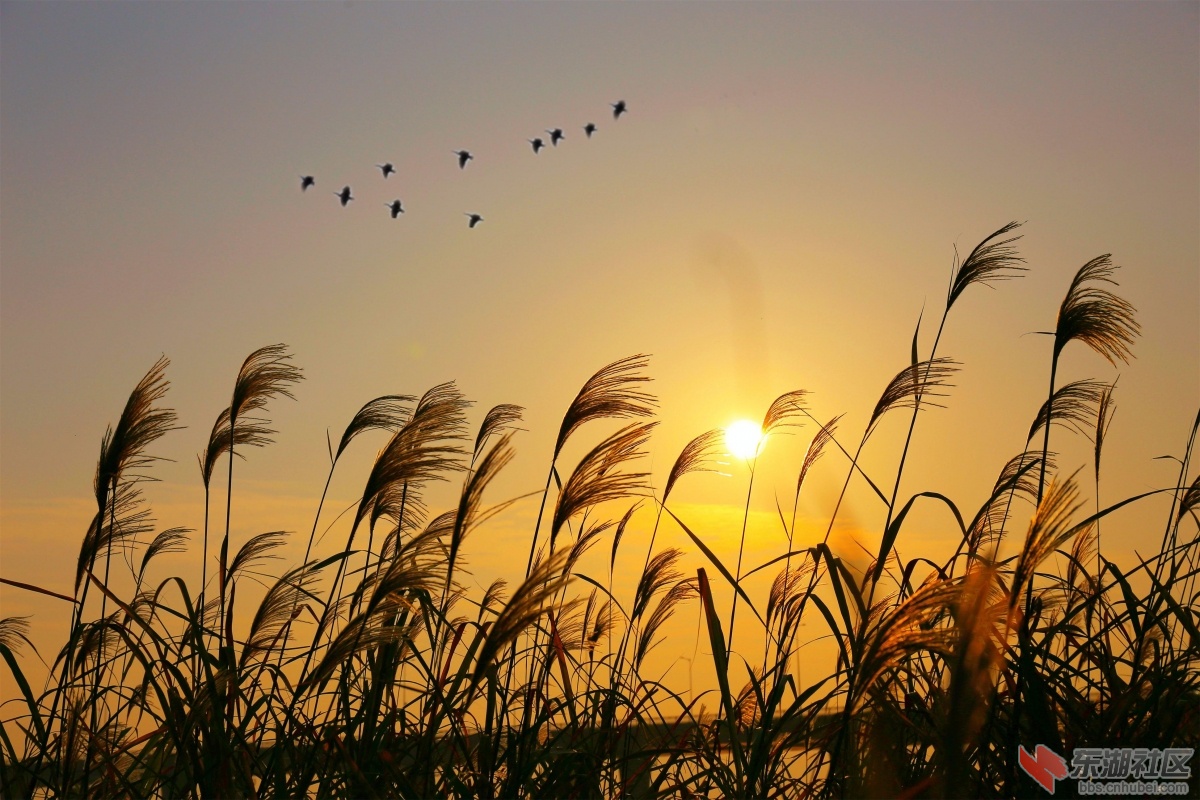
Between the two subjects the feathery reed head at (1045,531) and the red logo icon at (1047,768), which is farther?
the red logo icon at (1047,768)

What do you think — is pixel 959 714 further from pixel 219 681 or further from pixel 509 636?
pixel 219 681

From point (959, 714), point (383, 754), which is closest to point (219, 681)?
point (383, 754)

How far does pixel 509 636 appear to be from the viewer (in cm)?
153

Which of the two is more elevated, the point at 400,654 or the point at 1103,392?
the point at 1103,392

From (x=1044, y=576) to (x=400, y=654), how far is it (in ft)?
6.00
